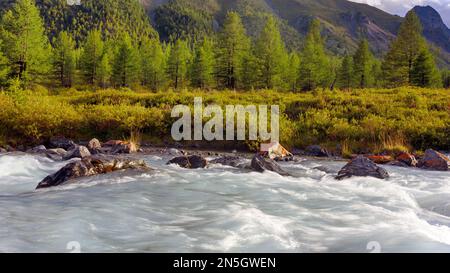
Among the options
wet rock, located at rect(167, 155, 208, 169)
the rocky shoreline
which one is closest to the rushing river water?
the rocky shoreline

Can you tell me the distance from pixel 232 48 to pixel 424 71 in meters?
22.5

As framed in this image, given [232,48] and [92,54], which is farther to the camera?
[92,54]

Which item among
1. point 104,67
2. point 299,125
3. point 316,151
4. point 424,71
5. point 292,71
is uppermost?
point 104,67

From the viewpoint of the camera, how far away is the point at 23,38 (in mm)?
40812

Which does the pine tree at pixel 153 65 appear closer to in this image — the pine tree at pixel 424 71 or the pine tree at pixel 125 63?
the pine tree at pixel 125 63

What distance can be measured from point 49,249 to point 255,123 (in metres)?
14.7

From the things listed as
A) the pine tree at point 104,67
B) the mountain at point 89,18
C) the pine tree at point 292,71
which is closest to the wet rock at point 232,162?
the pine tree at point 292,71

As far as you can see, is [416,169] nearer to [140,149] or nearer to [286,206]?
[286,206]

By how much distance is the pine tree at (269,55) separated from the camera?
4891cm

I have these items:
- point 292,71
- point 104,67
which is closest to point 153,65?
point 104,67

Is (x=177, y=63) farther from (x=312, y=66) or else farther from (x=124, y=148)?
(x=124, y=148)

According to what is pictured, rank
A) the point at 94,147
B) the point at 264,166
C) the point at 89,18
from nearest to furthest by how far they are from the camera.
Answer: the point at 264,166, the point at 94,147, the point at 89,18

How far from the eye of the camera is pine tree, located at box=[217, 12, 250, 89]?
51.1 m
